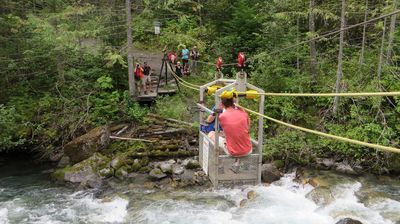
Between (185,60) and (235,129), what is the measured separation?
1431 centimetres

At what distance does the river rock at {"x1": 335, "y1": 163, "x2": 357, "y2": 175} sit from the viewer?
1346cm

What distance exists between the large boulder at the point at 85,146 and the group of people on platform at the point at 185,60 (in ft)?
18.8

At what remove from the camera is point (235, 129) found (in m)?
6.71

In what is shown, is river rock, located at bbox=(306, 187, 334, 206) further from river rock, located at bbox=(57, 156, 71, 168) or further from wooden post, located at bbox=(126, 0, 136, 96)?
river rock, located at bbox=(57, 156, 71, 168)

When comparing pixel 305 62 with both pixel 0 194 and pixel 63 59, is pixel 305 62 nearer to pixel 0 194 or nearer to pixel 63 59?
pixel 63 59

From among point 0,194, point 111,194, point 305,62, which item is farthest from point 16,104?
point 305,62

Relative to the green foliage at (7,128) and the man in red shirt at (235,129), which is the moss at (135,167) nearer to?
the green foliage at (7,128)

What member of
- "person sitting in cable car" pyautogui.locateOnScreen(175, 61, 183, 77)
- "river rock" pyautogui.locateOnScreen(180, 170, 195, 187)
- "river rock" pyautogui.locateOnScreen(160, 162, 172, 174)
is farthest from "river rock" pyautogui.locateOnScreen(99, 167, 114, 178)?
"person sitting in cable car" pyautogui.locateOnScreen(175, 61, 183, 77)

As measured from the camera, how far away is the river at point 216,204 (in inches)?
394

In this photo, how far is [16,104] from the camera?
17.5 meters

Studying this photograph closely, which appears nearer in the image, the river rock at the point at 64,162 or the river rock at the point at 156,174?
the river rock at the point at 156,174

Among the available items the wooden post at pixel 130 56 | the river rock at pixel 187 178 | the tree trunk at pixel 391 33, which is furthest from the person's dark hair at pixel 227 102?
the wooden post at pixel 130 56

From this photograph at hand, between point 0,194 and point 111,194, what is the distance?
377cm

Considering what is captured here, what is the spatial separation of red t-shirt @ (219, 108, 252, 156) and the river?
3252 mm
